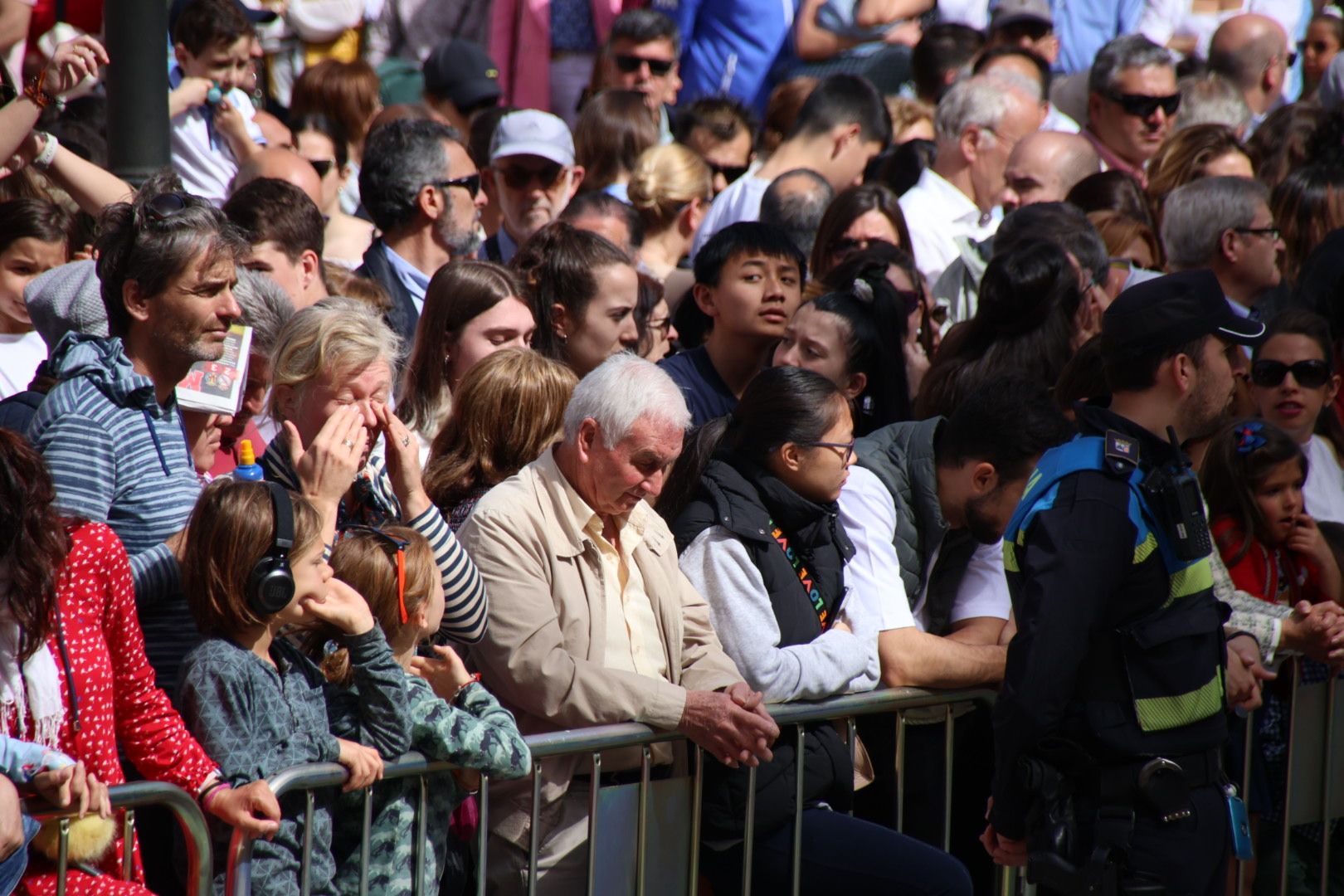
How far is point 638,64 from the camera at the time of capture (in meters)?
10.5

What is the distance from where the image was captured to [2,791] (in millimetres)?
3207

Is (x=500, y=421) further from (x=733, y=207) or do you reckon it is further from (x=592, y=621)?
(x=733, y=207)

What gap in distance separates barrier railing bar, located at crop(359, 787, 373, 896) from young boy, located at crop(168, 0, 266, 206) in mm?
4146

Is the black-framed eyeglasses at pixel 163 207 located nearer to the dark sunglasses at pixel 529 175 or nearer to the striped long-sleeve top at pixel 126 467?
the striped long-sleeve top at pixel 126 467

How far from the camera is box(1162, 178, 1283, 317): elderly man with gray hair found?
7180mm

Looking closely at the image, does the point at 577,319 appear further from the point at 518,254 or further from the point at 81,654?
the point at 81,654

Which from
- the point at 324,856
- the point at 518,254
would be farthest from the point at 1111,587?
the point at 518,254

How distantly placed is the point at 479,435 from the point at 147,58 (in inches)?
62.5

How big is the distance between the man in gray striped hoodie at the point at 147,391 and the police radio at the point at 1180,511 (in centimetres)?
236

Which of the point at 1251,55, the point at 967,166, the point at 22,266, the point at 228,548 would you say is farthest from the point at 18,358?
the point at 1251,55

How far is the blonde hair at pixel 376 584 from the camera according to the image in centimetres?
401

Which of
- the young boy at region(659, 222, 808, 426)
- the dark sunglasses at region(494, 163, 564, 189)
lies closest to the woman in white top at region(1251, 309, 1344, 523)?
the young boy at region(659, 222, 808, 426)

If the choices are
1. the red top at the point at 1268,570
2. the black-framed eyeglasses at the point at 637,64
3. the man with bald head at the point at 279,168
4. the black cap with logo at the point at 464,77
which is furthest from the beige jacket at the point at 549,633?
the black-framed eyeglasses at the point at 637,64

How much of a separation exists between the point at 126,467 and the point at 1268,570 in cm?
373
